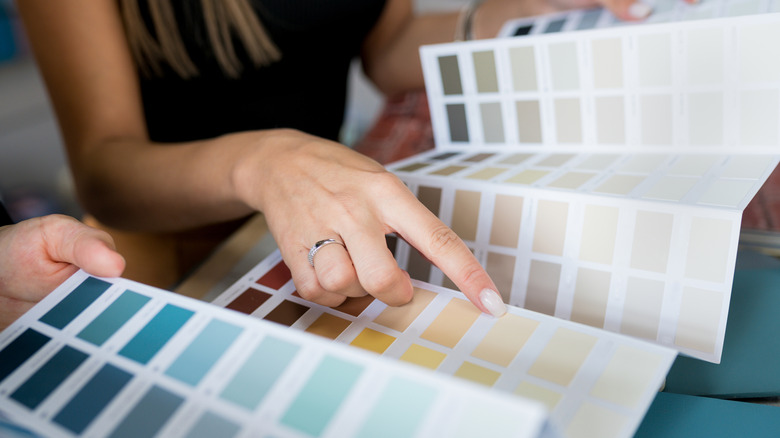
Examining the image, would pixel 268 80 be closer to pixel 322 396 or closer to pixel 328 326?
pixel 328 326

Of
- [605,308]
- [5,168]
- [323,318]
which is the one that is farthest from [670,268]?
[5,168]

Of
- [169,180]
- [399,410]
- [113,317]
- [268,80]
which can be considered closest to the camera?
[399,410]

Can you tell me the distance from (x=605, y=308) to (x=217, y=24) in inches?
26.9

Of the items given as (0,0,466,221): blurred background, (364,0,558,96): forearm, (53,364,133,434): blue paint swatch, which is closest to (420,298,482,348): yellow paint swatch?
(53,364,133,434): blue paint swatch

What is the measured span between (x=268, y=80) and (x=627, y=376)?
2.60ft

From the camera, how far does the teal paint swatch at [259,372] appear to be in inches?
12.3

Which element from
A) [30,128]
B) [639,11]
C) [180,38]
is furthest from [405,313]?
[30,128]

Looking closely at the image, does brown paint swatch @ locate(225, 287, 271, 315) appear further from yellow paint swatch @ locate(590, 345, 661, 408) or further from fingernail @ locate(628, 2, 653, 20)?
fingernail @ locate(628, 2, 653, 20)

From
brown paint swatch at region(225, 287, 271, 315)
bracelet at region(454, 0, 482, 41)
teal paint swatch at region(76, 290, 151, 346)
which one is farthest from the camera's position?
bracelet at region(454, 0, 482, 41)

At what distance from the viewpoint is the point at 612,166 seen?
22.1 inches

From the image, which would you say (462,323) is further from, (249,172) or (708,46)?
(708,46)

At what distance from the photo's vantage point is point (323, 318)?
1.50 ft

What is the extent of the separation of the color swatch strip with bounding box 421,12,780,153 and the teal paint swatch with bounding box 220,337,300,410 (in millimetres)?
418

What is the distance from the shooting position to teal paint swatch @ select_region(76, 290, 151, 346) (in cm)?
38
